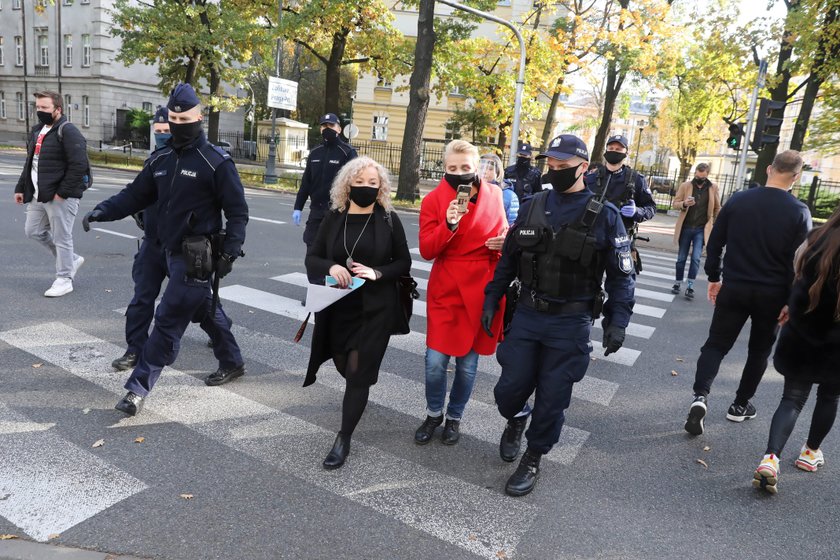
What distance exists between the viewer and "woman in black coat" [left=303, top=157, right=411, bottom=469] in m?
3.62

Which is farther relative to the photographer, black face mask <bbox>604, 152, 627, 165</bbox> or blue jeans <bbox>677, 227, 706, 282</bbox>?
blue jeans <bbox>677, 227, 706, 282</bbox>

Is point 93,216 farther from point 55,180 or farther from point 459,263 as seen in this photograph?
point 55,180

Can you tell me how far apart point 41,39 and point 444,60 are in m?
36.8

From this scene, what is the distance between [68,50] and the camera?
42.9 metres

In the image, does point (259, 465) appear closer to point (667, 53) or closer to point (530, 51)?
point (530, 51)

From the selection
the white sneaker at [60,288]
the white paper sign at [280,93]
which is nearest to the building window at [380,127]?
the white paper sign at [280,93]

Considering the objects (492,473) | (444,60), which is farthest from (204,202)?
(444,60)

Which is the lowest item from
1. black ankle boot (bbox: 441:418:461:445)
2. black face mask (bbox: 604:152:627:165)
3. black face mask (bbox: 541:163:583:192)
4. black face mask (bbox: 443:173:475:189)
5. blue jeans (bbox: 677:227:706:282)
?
black ankle boot (bbox: 441:418:461:445)

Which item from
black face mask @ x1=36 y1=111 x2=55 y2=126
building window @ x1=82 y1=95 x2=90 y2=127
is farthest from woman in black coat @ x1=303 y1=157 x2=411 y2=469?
building window @ x1=82 y1=95 x2=90 y2=127

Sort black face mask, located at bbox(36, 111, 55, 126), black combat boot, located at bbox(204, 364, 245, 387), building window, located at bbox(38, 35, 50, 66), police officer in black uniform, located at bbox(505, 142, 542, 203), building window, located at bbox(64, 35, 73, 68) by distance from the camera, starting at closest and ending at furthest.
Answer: black combat boot, located at bbox(204, 364, 245, 387)
black face mask, located at bbox(36, 111, 55, 126)
police officer in black uniform, located at bbox(505, 142, 542, 203)
building window, located at bbox(64, 35, 73, 68)
building window, located at bbox(38, 35, 50, 66)

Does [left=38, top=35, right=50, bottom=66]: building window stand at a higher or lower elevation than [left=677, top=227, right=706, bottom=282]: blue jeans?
higher

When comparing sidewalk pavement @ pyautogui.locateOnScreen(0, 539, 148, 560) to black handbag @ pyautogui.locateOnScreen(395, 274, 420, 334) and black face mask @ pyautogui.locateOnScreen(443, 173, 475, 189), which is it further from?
black face mask @ pyautogui.locateOnScreen(443, 173, 475, 189)

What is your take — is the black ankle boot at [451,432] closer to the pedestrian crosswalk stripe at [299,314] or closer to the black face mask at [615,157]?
the pedestrian crosswalk stripe at [299,314]

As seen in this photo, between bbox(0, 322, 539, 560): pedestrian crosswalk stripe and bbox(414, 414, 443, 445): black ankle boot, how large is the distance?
265mm
